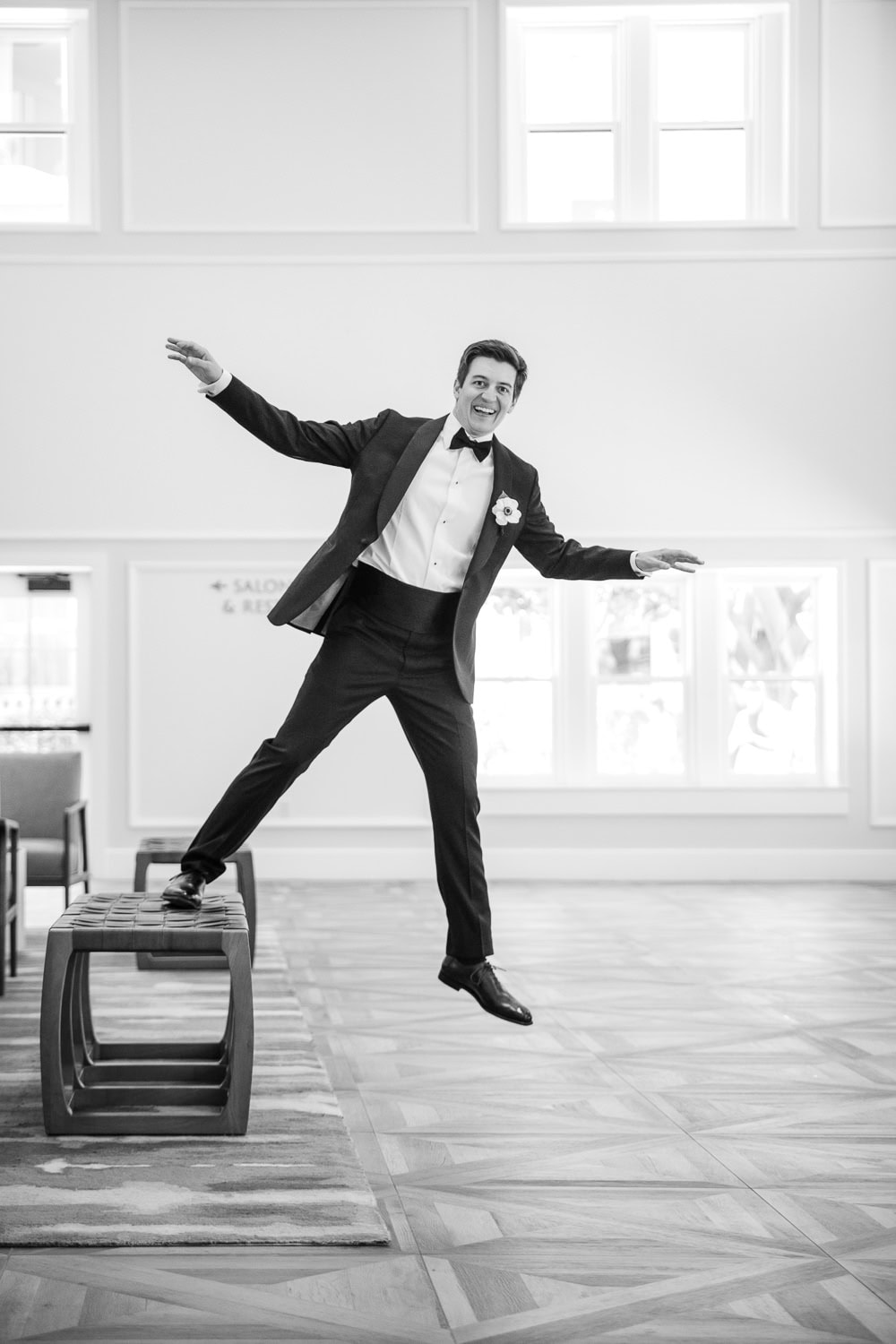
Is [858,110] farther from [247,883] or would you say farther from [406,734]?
[406,734]

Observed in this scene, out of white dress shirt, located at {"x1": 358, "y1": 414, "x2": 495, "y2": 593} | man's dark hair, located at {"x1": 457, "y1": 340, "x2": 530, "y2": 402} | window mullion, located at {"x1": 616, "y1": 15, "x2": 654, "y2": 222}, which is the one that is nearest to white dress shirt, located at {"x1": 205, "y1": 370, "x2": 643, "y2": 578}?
white dress shirt, located at {"x1": 358, "y1": 414, "x2": 495, "y2": 593}

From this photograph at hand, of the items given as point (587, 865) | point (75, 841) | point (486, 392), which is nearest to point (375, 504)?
Answer: point (486, 392)

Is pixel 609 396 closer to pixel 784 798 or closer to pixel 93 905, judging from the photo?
pixel 784 798

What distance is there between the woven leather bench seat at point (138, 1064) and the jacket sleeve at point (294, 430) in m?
1.14

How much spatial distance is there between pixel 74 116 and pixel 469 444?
6.09m

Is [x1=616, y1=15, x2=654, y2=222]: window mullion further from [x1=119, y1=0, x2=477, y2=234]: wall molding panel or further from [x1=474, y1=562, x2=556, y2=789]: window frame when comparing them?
[x1=474, y1=562, x2=556, y2=789]: window frame

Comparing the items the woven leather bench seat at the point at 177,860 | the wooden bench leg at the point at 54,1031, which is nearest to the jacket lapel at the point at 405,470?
the wooden bench leg at the point at 54,1031

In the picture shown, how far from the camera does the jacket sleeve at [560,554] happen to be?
353 centimetres

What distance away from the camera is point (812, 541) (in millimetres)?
8328

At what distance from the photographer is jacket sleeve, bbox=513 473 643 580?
3531 millimetres

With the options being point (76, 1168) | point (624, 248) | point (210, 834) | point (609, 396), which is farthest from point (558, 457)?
point (76, 1168)

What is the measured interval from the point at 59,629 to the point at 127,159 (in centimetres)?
283

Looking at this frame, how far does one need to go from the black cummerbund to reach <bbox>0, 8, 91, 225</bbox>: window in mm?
5898

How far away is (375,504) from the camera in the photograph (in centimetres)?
335
